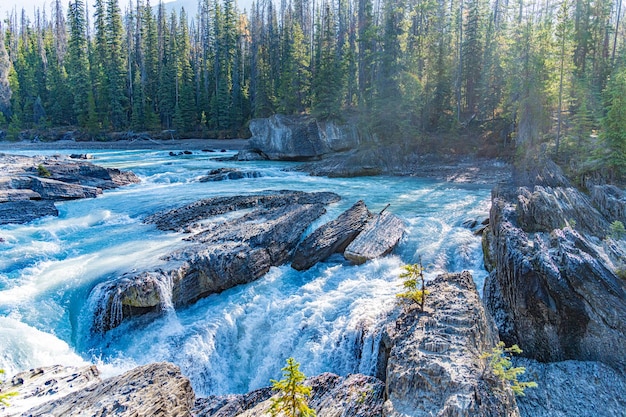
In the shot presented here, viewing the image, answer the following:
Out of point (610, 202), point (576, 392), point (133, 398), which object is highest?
point (610, 202)

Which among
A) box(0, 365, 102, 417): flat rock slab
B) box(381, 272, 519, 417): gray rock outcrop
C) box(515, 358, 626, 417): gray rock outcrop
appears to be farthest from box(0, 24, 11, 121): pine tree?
box(515, 358, 626, 417): gray rock outcrop

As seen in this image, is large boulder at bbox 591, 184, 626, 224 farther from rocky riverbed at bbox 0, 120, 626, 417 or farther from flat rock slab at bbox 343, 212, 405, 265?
flat rock slab at bbox 343, 212, 405, 265

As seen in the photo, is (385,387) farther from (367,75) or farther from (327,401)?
(367,75)

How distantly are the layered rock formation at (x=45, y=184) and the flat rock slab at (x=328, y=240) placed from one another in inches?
445

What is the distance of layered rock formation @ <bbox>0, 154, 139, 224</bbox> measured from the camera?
1686 centimetres

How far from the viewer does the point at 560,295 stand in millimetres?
7641

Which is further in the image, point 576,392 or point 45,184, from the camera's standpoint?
point 45,184

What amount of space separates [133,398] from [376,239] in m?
9.30

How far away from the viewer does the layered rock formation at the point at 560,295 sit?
7.14 meters

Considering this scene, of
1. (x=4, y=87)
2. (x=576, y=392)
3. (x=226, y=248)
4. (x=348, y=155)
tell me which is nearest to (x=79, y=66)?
(x=4, y=87)

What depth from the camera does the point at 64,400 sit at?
5.48 m

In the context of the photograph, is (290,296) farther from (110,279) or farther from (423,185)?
(423,185)

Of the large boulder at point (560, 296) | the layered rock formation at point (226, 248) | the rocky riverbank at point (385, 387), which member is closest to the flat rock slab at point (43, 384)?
the rocky riverbank at point (385, 387)

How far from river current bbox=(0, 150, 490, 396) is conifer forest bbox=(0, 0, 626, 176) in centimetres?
1253
